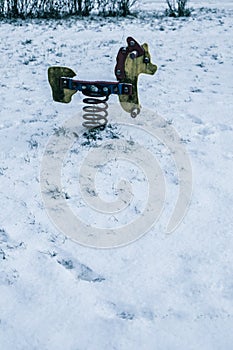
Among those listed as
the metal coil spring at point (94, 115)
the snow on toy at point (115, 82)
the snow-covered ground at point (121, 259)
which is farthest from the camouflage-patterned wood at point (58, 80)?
the snow-covered ground at point (121, 259)

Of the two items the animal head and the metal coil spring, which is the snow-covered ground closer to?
the metal coil spring

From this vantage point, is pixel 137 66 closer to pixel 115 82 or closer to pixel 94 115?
pixel 115 82

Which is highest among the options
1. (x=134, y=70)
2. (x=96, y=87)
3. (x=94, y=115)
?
(x=134, y=70)

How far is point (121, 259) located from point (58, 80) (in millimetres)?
2464

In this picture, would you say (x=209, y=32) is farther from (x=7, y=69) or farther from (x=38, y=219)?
(x=38, y=219)

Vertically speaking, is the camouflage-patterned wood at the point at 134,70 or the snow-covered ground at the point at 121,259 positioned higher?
the camouflage-patterned wood at the point at 134,70

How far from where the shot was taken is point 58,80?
4.58 meters

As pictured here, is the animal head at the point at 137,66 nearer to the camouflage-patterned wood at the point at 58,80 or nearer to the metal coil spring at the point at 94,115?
the metal coil spring at the point at 94,115

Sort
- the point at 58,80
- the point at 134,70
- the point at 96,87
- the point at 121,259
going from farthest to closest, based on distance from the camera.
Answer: the point at 134,70 < the point at 58,80 < the point at 96,87 < the point at 121,259

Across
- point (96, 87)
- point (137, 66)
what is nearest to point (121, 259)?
point (96, 87)

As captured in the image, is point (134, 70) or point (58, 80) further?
point (134, 70)

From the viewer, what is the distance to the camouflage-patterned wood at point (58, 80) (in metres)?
4.52

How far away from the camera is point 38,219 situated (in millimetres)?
3389

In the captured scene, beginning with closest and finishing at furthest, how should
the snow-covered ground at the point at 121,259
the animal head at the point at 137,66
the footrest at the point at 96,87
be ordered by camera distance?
1. the snow-covered ground at the point at 121,259
2. the footrest at the point at 96,87
3. the animal head at the point at 137,66
